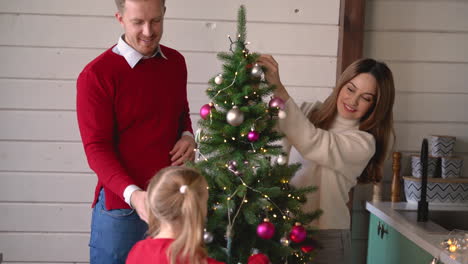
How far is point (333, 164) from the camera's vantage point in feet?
6.38

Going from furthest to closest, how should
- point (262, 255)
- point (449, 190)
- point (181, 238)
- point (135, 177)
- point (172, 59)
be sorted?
1. point (449, 190)
2. point (172, 59)
3. point (135, 177)
4. point (262, 255)
5. point (181, 238)

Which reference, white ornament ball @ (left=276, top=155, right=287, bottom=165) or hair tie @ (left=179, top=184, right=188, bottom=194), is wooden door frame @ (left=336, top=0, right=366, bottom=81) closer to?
white ornament ball @ (left=276, top=155, right=287, bottom=165)

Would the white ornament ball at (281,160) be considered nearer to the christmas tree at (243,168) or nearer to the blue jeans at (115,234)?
the christmas tree at (243,168)

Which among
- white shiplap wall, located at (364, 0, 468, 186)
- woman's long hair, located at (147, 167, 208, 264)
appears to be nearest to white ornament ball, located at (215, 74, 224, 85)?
woman's long hair, located at (147, 167, 208, 264)

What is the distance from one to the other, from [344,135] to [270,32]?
2.94 feet

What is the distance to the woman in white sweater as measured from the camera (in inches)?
76.4

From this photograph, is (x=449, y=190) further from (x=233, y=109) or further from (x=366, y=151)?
(x=233, y=109)

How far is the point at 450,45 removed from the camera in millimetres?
2848

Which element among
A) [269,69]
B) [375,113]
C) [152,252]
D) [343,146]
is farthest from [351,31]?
[152,252]

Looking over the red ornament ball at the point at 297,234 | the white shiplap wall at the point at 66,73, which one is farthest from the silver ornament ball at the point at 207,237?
the white shiplap wall at the point at 66,73

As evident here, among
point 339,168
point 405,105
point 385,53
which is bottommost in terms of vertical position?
point 339,168

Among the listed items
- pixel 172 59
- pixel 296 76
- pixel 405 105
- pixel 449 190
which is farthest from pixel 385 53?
pixel 172 59

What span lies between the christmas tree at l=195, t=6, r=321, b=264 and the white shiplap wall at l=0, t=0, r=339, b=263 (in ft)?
3.62

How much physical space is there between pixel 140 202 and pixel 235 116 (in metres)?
0.38
